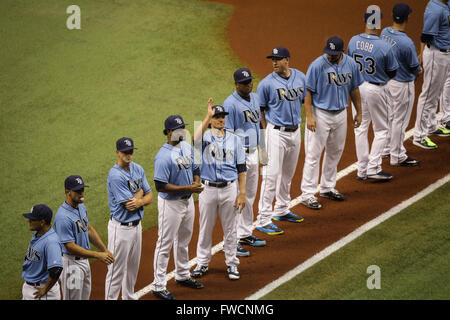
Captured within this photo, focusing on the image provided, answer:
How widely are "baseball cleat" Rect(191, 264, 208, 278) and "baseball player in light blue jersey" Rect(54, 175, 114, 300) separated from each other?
4.28 feet

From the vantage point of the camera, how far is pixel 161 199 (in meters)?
7.41

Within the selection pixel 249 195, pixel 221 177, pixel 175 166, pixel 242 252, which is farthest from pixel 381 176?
pixel 175 166

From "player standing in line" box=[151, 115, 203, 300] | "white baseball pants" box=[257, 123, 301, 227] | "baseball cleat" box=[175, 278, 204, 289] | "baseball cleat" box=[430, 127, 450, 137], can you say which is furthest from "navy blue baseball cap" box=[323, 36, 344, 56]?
"baseball cleat" box=[175, 278, 204, 289]

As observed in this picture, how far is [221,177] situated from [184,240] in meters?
0.82

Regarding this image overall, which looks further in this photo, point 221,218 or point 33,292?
point 221,218

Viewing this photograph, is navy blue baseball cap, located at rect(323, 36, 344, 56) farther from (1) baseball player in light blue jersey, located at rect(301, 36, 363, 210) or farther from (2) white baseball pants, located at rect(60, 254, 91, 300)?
(2) white baseball pants, located at rect(60, 254, 91, 300)

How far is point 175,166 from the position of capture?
23.9 feet

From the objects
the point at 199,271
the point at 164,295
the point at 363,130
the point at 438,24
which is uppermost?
the point at 438,24

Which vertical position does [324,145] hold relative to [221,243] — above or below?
above

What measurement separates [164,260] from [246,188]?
1.43 meters

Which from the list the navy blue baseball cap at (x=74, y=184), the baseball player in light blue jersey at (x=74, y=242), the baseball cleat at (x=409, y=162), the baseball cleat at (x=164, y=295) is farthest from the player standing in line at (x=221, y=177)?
the baseball cleat at (x=409, y=162)

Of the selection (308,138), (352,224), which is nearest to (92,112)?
(308,138)

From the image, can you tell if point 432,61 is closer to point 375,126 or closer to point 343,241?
point 375,126

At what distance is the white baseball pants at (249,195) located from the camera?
26.7 ft
